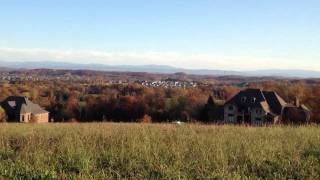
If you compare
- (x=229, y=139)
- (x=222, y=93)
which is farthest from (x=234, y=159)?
(x=222, y=93)

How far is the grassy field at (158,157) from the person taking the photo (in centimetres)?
666

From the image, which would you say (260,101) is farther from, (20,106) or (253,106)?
(20,106)

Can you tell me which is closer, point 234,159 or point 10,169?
point 10,169

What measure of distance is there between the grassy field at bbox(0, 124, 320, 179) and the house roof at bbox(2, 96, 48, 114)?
5576cm

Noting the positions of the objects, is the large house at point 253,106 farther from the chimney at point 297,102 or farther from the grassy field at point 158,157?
the grassy field at point 158,157

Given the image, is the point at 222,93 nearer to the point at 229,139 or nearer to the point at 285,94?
the point at 285,94

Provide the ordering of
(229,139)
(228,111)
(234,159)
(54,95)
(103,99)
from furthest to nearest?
(54,95), (103,99), (228,111), (229,139), (234,159)

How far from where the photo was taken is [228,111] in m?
57.5

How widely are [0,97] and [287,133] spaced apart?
7653 cm

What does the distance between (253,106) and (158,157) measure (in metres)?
49.6

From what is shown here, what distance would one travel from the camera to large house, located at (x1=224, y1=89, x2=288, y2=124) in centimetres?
5484

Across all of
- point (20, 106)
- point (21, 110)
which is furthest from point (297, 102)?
point (20, 106)

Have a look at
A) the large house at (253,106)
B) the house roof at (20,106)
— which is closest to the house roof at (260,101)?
the large house at (253,106)

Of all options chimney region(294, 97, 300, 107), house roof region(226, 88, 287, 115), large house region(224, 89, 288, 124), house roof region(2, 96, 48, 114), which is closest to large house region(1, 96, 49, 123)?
house roof region(2, 96, 48, 114)
